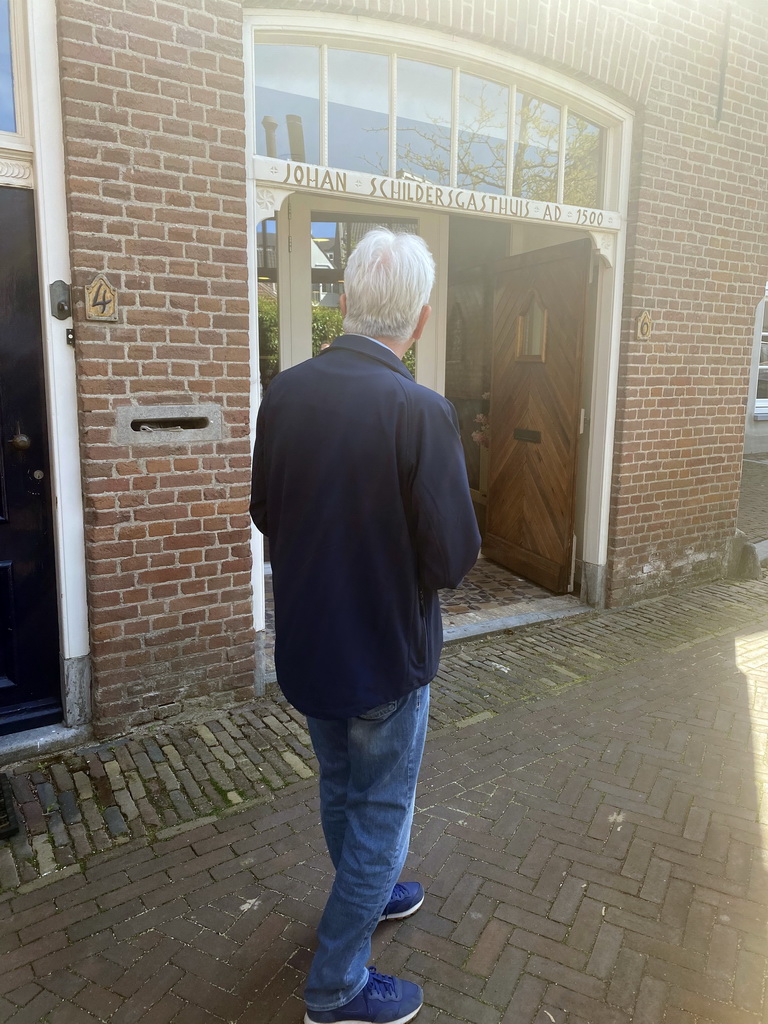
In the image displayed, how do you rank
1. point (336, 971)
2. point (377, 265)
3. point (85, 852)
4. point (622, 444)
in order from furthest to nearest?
point (622, 444), point (85, 852), point (336, 971), point (377, 265)

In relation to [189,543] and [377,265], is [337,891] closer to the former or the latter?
[377,265]

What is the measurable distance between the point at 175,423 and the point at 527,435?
333 cm

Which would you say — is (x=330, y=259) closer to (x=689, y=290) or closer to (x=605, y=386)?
(x=605, y=386)

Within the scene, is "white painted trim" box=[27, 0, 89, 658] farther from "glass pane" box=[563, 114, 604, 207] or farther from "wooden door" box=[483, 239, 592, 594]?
"wooden door" box=[483, 239, 592, 594]

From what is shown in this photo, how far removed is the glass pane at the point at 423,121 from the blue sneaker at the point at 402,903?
3743mm

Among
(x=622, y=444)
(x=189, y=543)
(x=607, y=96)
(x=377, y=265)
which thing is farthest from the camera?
(x=622, y=444)

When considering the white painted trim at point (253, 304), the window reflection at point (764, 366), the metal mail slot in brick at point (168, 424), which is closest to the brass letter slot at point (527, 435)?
the white painted trim at point (253, 304)

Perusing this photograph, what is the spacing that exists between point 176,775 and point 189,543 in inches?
42.7

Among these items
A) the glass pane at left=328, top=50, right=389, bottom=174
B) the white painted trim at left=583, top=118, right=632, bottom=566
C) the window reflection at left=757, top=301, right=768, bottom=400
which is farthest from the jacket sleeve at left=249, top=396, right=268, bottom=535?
the window reflection at left=757, top=301, right=768, bottom=400

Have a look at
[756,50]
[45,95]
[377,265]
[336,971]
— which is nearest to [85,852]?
[336,971]

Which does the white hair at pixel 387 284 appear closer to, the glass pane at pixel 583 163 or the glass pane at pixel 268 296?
the glass pane at pixel 583 163

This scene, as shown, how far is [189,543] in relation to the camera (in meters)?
3.75

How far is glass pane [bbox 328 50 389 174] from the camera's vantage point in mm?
4137

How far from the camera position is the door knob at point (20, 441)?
3.43 metres
